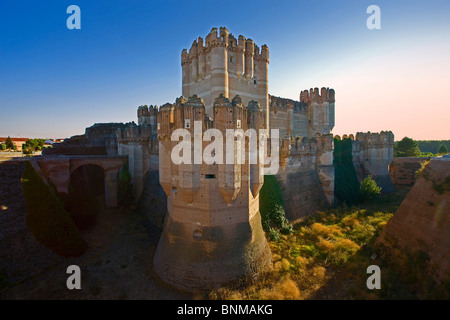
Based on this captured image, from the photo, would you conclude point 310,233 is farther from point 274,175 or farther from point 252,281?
point 252,281

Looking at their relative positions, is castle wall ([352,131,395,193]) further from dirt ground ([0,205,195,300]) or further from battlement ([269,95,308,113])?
dirt ground ([0,205,195,300])

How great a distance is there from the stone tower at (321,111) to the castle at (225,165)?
0.46 feet

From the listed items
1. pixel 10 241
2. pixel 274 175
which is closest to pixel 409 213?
pixel 274 175

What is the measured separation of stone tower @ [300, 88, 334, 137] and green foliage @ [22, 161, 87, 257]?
29.8 metres

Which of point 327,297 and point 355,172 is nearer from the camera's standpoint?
point 327,297

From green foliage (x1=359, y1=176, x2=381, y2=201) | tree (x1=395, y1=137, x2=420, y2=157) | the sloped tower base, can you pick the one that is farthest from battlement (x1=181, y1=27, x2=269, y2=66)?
tree (x1=395, y1=137, x2=420, y2=157)

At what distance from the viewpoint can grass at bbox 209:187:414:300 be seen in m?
10.6

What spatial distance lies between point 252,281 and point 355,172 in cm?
2119

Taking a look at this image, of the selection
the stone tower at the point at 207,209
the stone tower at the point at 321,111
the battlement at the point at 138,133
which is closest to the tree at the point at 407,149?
the stone tower at the point at 321,111

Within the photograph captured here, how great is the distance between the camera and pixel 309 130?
31500mm

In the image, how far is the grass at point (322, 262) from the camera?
419 inches

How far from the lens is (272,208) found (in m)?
16.7

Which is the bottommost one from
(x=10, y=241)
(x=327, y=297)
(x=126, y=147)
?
(x=327, y=297)

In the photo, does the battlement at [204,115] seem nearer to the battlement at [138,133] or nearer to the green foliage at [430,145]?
the battlement at [138,133]
